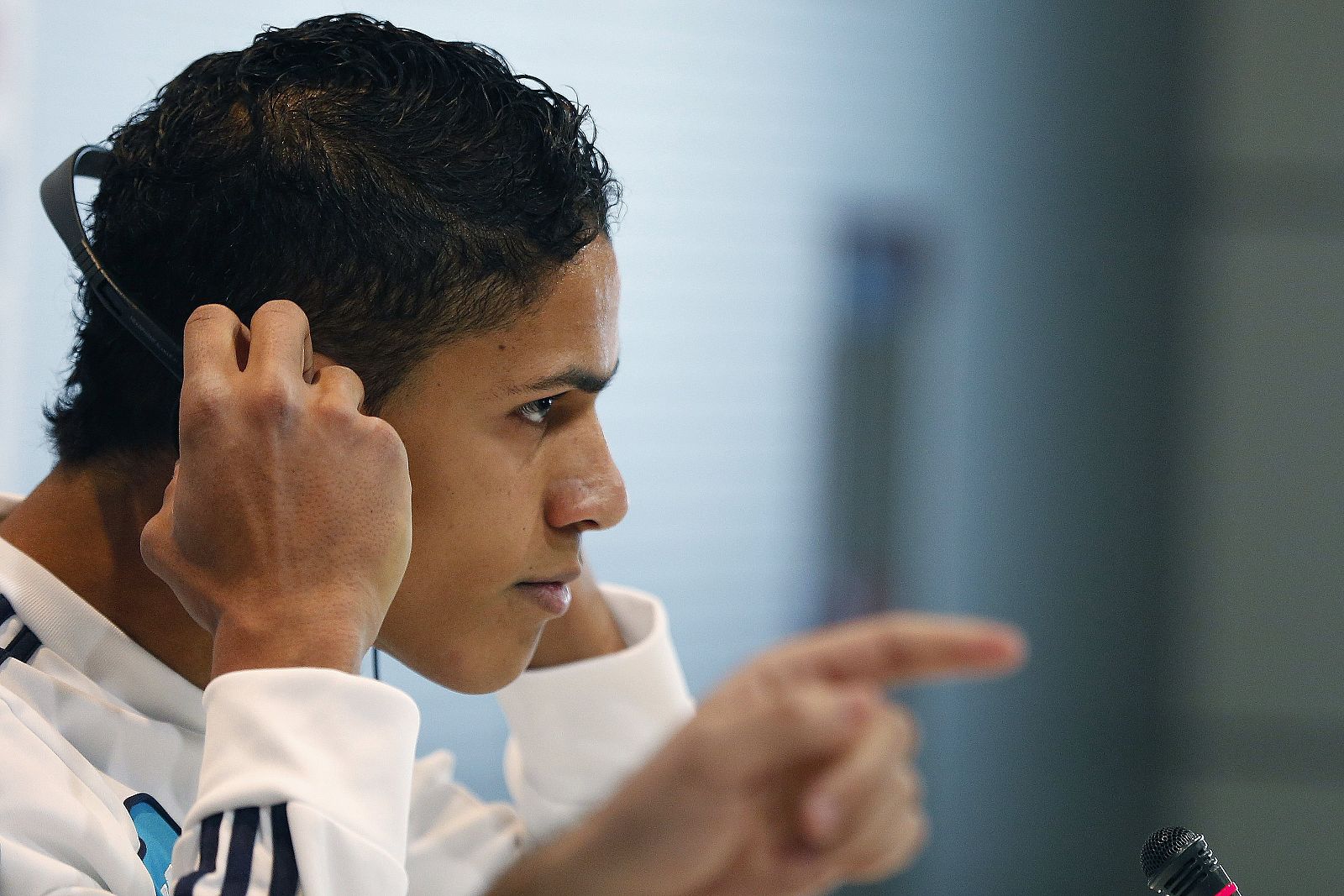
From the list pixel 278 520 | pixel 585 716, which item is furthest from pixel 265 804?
pixel 585 716

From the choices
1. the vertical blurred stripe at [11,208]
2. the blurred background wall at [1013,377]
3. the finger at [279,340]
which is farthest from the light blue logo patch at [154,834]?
the blurred background wall at [1013,377]

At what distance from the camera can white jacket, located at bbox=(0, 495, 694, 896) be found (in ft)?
2.43

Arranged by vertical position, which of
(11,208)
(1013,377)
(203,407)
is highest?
(11,208)

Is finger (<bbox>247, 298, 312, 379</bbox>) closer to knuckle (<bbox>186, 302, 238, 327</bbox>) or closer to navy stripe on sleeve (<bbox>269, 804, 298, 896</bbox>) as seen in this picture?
knuckle (<bbox>186, 302, 238, 327</bbox>)

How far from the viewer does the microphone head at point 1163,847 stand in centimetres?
80

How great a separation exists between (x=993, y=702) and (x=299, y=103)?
2.96 metres

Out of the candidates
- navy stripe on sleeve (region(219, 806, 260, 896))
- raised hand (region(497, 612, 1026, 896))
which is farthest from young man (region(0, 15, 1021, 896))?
raised hand (region(497, 612, 1026, 896))

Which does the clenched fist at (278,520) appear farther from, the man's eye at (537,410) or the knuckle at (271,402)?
the man's eye at (537,410)

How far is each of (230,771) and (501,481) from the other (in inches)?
13.3

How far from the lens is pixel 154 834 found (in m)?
0.96

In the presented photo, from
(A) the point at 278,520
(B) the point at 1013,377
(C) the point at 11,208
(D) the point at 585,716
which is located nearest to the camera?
(A) the point at 278,520

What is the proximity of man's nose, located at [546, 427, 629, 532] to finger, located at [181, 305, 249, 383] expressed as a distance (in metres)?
0.27

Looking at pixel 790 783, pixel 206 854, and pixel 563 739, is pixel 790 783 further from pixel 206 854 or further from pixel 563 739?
pixel 563 739

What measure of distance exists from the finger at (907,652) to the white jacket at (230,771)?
0.26ft
